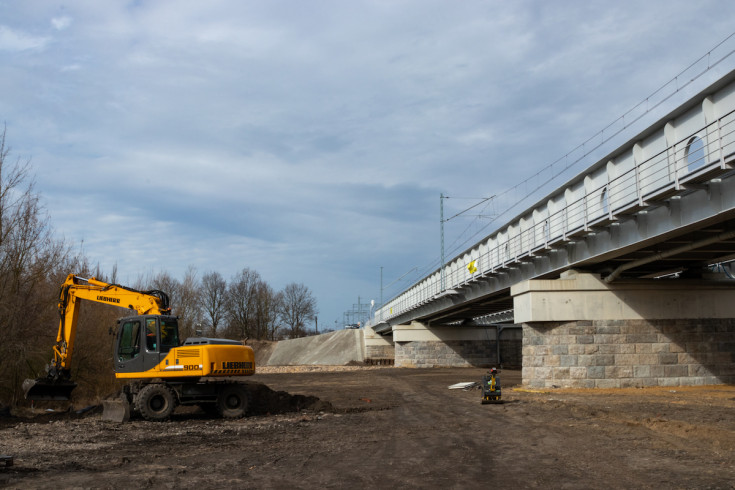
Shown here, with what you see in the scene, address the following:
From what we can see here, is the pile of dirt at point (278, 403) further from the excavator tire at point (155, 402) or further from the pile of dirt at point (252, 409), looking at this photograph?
the excavator tire at point (155, 402)

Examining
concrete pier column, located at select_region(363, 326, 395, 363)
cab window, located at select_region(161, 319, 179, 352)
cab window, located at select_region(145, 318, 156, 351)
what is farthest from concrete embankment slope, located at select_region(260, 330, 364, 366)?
cab window, located at select_region(145, 318, 156, 351)

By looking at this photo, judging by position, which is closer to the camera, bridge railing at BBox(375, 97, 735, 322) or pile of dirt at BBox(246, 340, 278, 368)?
bridge railing at BBox(375, 97, 735, 322)

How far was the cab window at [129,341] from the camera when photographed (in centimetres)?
1667

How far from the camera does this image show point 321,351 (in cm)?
7956

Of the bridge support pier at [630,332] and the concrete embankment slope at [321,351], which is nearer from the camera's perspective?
the bridge support pier at [630,332]

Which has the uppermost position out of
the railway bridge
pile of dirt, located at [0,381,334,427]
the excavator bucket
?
the railway bridge

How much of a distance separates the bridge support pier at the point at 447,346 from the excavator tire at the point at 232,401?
1513 inches

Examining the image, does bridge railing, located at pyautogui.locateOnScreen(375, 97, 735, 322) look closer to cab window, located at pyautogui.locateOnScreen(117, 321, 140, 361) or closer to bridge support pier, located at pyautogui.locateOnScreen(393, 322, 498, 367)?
cab window, located at pyautogui.locateOnScreen(117, 321, 140, 361)

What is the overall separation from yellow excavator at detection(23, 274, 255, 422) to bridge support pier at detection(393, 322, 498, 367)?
38.6 m

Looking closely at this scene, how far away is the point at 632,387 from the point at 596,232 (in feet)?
19.6

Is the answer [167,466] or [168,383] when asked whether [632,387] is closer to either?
[168,383]

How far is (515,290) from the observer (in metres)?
24.4

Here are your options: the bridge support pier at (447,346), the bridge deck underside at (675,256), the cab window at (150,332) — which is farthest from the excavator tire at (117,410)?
the bridge support pier at (447,346)

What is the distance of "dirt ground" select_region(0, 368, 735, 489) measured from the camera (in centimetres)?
870
